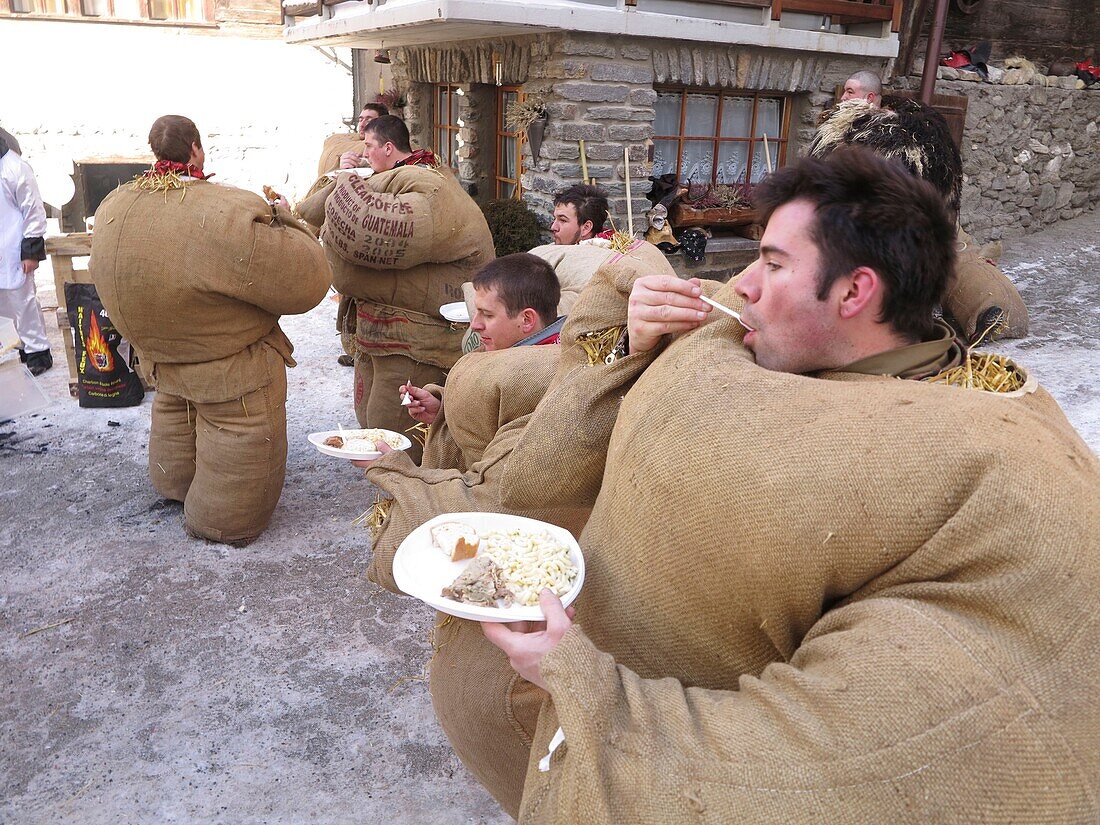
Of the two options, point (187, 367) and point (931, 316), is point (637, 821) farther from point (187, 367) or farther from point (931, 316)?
point (187, 367)

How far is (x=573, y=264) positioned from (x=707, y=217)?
4.63 meters

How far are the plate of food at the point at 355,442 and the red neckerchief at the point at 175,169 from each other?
1557 millimetres

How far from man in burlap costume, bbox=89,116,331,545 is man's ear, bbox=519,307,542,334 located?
1.48 meters

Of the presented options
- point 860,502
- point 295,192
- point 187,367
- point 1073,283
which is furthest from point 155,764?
point 295,192

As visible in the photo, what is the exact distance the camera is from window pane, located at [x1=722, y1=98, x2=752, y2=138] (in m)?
8.69

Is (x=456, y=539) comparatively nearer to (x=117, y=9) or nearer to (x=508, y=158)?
(x=508, y=158)

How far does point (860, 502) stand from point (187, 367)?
3969 millimetres

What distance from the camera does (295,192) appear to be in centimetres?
1394

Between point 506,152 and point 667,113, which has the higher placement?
point 667,113

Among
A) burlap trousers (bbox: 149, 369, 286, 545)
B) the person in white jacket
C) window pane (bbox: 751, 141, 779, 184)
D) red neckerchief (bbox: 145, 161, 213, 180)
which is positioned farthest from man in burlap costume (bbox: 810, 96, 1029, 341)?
the person in white jacket

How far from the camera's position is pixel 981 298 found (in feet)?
21.6

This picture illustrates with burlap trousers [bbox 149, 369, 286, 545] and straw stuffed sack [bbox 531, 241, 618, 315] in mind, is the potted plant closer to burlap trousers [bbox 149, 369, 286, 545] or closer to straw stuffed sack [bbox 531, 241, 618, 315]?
straw stuffed sack [bbox 531, 241, 618, 315]

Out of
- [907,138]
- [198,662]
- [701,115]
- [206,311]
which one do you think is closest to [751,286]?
[907,138]

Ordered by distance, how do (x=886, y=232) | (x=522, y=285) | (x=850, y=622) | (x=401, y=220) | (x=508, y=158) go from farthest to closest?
(x=508, y=158)
(x=401, y=220)
(x=522, y=285)
(x=886, y=232)
(x=850, y=622)
